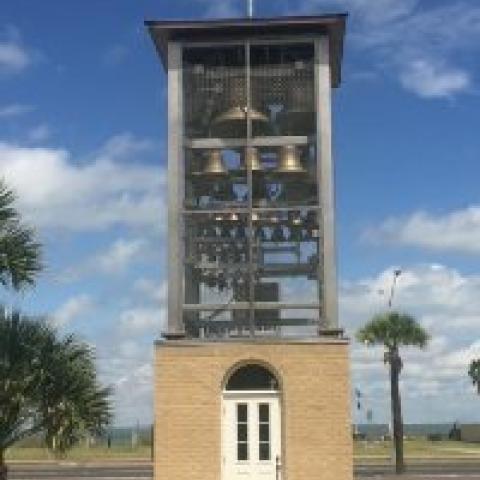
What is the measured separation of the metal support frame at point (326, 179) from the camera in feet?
77.6

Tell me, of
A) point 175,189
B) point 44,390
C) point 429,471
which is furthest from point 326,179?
point 429,471

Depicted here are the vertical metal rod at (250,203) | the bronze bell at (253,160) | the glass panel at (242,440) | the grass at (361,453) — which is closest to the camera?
the glass panel at (242,440)

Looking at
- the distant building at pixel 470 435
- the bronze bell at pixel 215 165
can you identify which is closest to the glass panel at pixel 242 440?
the bronze bell at pixel 215 165

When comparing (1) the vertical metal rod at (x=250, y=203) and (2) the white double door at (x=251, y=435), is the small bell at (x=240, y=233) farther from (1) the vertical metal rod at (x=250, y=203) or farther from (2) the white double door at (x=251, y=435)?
(2) the white double door at (x=251, y=435)

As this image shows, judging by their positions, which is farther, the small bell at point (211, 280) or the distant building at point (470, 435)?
the distant building at point (470, 435)

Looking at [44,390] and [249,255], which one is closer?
[44,390]

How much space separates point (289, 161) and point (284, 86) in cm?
201

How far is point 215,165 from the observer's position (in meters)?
24.7

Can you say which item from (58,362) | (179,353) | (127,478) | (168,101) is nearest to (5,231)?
(58,362)

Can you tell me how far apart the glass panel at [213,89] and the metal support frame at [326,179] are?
1.83 meters

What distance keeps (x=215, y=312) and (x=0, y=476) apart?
7.76 meters

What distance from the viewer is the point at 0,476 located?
18.2 m

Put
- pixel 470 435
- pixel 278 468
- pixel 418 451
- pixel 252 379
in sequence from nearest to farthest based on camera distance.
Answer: pixel 278 468 → pixel 252 379 → pixel 418 451 → pixel 470 435

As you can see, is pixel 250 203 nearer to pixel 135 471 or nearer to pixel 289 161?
pixel 289 161
